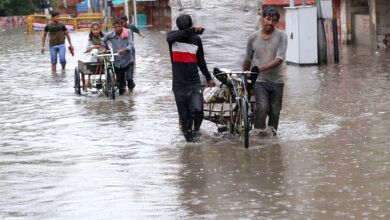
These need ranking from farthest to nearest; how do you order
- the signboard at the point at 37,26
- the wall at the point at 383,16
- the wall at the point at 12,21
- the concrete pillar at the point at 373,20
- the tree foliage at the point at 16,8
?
the tree foliage at the point at 16,8 → the wall at the point at 12,21 → the signboard at the point at 37,26 → the wall at the point at 383,16 → the concrete pillar at the point at 373,20

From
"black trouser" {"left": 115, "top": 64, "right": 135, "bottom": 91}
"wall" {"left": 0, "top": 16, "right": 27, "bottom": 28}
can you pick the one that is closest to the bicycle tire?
"black trouser" {"left": 115, "top": 64, "right": 135, "bottom": 91}

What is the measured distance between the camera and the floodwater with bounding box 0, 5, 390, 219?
6.54 meters

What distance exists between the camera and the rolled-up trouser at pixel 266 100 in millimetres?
9695

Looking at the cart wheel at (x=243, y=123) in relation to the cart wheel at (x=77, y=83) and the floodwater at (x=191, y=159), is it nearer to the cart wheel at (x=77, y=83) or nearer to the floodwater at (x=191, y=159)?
the floodwater at (x=191, y=159)

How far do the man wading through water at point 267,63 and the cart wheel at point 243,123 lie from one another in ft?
1.06

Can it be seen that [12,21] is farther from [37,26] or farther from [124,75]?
[124,75]

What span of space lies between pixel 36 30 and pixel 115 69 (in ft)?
137

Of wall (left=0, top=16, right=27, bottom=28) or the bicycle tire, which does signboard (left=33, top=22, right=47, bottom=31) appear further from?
the bicycle tire

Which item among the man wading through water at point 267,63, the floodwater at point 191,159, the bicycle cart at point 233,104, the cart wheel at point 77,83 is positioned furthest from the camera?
the cart wheel at point 77,83

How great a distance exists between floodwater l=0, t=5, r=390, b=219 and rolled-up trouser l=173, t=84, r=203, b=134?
30cm

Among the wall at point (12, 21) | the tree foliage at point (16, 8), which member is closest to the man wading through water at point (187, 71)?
the wall at point (12, 21)

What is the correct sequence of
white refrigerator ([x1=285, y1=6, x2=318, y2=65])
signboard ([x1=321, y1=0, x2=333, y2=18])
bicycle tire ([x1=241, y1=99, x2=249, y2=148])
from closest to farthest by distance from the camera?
1. bicycle tire ([x1=241, y1=99, x2=249, y2=148])
2. white refrigerator ([x1=285, y1=6, x2=318, y2=65])
3. signboard ([x1=321, y1=0, x2=333, y2=18])

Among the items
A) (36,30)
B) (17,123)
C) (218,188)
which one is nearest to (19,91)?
(17,123)

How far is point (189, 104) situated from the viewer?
969cm
